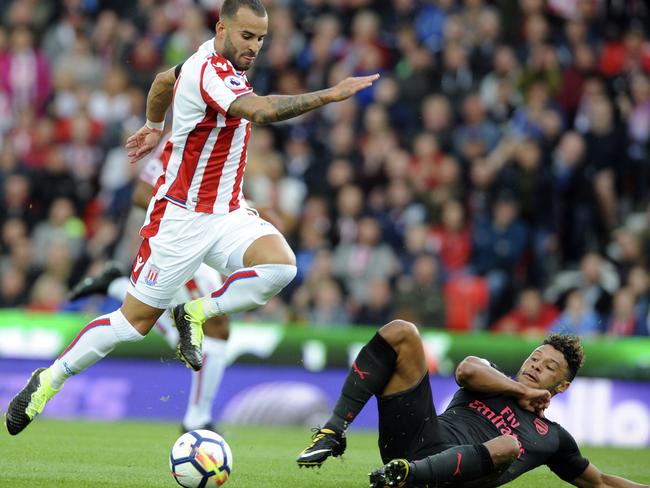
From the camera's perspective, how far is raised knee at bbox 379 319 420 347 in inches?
266

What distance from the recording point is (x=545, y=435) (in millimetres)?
6805

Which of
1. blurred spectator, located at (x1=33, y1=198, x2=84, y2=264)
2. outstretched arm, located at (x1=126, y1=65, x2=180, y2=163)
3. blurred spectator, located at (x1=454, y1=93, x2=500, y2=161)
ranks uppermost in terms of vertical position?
blurred spectator, located at (x1=454, y1=93, x2=500, y2=161)

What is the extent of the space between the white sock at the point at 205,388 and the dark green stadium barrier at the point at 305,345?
276 cm

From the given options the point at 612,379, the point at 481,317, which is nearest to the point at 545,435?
the point at 612,379

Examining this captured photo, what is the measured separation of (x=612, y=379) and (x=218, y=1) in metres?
8.31

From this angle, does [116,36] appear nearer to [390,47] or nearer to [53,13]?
[53,13]

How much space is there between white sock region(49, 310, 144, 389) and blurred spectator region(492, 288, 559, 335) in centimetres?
702

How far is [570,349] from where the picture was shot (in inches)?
279

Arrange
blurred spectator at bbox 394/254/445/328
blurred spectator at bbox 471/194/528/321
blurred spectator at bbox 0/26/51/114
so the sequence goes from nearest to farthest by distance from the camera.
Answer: blurred spectator at bbox 394/254/445/328, blurred spectator at bbox 471/194/528/321, blurred spectator at bbox 0/26/51/114

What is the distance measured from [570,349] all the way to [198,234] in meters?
2.40

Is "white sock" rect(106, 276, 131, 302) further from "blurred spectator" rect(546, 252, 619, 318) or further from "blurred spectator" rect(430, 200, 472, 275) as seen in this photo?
"blurred spectator" rect(546, 252, 619, 318)

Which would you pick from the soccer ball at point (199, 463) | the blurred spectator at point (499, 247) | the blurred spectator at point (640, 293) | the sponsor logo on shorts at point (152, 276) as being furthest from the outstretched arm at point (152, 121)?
the blurred spectator at point (640, 293)

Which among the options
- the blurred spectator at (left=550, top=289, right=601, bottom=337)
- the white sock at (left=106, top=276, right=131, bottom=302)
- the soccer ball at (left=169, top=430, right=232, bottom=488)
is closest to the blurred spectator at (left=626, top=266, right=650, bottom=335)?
the blurred spectator at (left=550, top=289, right=601, bottom=337)

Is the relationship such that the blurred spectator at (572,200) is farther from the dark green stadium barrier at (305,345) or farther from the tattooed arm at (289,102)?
the tattooed arm at (289,102)
